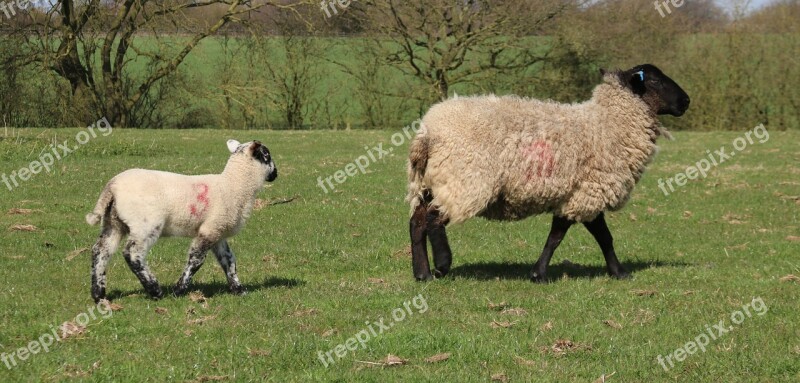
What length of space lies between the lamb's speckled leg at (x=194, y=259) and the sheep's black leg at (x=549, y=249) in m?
3.50

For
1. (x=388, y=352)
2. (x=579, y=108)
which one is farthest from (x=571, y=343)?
(x=579, y=108)

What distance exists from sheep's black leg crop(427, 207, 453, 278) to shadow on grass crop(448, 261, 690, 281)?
0.38m

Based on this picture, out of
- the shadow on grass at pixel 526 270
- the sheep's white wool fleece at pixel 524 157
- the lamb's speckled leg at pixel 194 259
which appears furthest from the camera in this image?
the shadow on grass at pixel 526 270

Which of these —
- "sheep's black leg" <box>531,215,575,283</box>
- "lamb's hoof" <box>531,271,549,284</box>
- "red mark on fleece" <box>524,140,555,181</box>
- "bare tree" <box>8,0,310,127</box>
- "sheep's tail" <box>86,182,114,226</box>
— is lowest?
"lamb's hoof" <box>531,271,549,284</box>

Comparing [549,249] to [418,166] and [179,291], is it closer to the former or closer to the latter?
[418,166]

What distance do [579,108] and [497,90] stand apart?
26171 mm

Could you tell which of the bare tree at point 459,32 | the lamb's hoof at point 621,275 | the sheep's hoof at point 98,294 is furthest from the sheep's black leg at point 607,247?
the bare tree at point 459,32

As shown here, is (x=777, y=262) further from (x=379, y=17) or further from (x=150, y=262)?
(x=379, y=17)

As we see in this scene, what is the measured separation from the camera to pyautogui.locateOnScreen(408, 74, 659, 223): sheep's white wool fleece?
9.86 metres

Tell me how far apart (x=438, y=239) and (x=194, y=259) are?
2.59 metres

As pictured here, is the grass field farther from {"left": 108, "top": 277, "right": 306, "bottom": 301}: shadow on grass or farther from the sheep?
the sheep

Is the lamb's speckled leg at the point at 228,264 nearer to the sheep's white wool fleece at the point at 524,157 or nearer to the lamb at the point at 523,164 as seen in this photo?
the lamb at the point at 523,164

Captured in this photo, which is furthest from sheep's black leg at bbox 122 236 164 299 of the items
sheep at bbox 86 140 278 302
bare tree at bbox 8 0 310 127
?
bare tree at bbox 8 0 310 127

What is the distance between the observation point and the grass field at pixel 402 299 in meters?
7.00
